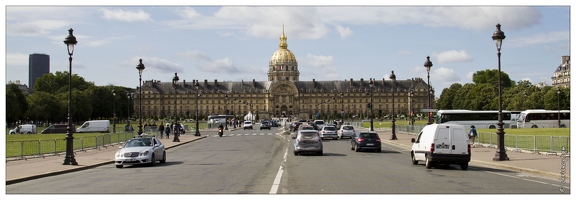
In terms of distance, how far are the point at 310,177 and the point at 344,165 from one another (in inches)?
240

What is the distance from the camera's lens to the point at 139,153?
27.1 m

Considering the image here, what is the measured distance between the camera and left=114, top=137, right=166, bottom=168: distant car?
88.4 feet

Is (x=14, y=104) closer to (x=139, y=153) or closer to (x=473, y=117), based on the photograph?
(x=473, y=117)

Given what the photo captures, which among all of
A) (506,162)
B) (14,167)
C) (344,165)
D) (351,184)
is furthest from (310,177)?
(14,167)

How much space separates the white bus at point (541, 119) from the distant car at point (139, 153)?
218 ft

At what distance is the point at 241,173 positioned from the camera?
21.8 m

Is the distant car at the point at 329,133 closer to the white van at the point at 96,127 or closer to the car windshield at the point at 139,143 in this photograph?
the car windshield at the point at 139,143

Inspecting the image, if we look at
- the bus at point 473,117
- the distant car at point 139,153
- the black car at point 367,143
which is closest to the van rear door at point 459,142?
the distant car at point 139,153

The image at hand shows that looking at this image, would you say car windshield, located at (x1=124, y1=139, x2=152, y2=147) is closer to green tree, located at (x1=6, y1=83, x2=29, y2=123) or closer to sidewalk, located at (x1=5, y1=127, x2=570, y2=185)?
sidewalk, located at (x1=5, y1=127, x2=570, y2=185)

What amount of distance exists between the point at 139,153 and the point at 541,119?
70830 millimetres

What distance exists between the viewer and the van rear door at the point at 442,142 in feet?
80.0

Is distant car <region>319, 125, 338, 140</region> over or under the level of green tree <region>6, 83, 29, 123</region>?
under

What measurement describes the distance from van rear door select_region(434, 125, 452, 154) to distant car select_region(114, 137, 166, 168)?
36.8 ft

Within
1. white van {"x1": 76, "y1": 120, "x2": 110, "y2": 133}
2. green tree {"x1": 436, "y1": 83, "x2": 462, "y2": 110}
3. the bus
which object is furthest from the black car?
green tree {"x1": 436, "y1": 83, "x2": 462, "y2": 110}
